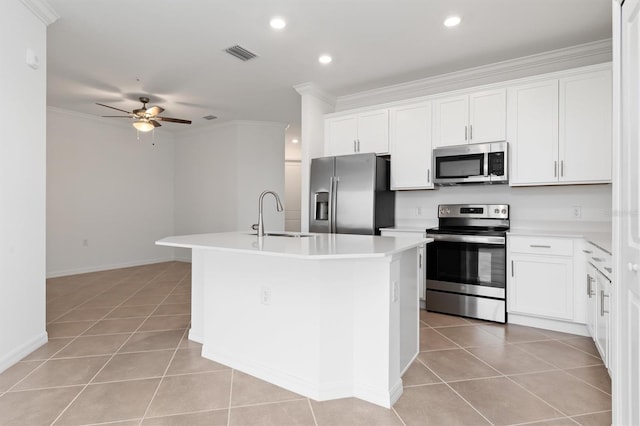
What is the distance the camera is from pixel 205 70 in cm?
407

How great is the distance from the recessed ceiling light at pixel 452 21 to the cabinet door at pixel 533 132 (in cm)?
95

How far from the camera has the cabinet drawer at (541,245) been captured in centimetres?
307

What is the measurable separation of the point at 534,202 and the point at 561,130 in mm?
771

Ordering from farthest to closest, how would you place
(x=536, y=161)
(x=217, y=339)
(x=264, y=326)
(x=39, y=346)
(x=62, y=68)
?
(x=62, y=68) → (x=536, y=161) → (x=39, y=346) → (x=217, y=339) → (x=264, y=326)

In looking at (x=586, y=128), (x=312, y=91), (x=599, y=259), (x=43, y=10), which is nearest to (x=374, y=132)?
(x=312, y=91)

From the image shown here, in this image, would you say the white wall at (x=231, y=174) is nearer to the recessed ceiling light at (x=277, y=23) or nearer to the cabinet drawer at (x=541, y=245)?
the recessed ceiling light at (x=277, y=23)

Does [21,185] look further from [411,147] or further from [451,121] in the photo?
[451,121]

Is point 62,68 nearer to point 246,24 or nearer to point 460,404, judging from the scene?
point 246,24

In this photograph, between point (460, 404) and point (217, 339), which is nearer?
point (460, 404)

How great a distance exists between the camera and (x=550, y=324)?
10.5ft

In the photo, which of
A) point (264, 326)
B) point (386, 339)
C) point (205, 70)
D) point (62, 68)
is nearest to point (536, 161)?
point (386, 339)

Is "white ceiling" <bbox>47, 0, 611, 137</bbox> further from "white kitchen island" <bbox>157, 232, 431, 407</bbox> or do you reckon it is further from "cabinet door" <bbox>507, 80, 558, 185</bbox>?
"white kitchen island" <bbox>157, 232, 431, 407</bbox>
